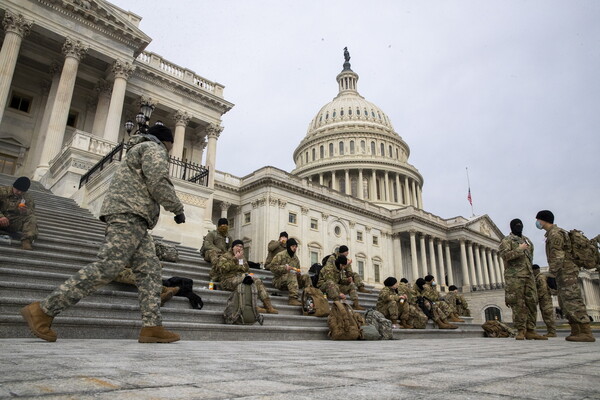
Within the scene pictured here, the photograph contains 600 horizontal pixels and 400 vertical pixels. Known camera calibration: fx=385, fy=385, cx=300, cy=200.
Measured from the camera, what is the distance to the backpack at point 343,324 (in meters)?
7.45

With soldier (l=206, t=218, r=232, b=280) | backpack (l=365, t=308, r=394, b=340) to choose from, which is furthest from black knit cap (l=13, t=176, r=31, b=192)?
backpack (l=365, t=308, r=394, b=340)

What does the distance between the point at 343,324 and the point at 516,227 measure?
4.45 m

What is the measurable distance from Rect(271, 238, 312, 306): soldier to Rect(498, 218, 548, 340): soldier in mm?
4716

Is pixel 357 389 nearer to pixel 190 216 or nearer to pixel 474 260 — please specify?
pixel 190 216

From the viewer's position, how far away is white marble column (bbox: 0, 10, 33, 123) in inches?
758

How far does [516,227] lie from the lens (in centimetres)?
853

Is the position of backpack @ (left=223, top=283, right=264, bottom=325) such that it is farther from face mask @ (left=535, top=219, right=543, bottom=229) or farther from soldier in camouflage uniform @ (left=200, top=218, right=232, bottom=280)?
face mask @ (left=535, top=219, right=543, bottom=229)

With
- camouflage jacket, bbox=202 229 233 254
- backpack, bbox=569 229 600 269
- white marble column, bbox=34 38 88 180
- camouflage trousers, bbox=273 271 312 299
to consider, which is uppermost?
white marble column, bbox=34 38 88 180

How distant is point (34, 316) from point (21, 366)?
6.71ft

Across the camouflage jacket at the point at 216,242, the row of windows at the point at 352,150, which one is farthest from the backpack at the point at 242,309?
the row of windows at the point at 352,150

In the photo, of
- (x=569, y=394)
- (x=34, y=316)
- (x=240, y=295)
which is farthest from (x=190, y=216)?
(x=569, y=394)

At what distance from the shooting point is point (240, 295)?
704cm

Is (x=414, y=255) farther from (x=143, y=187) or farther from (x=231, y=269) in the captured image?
(x=143, y=187)

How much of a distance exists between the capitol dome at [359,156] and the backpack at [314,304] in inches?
2244
